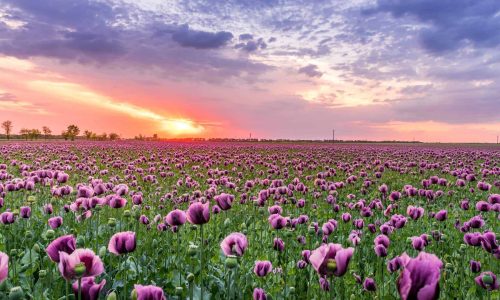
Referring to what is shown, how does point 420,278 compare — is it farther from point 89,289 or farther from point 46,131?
point 46,131

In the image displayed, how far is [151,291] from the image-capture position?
191 centimetres

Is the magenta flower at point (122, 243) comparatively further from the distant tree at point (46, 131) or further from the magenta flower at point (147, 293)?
the distant tree at point (46, 131)

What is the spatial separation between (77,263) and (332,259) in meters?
1.29

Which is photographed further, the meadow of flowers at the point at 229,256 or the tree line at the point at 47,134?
the tree line at the point at 47,134

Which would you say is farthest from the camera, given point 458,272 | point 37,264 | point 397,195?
point 397,195

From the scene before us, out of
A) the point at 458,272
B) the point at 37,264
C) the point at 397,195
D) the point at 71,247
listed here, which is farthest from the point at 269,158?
the point at 71,247

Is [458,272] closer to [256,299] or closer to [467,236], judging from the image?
[467,236]

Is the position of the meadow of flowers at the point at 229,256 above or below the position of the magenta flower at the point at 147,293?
below

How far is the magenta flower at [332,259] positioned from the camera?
2037mm

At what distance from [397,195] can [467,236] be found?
7.39 ft

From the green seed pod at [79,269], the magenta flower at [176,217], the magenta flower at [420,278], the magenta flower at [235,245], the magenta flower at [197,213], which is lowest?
the magenta flower at [235,245]

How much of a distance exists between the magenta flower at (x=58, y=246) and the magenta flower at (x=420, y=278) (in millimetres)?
1968

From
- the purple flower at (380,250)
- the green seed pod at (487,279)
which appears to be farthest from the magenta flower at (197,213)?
the green seed pod at (487,279)

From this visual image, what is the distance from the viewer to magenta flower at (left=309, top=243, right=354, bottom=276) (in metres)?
2.04
